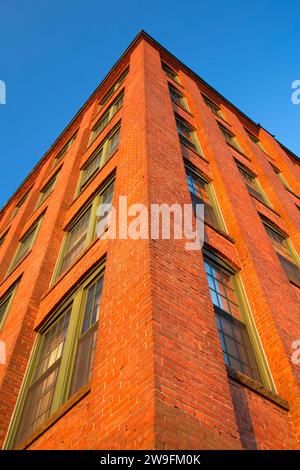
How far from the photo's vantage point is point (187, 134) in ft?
48.2

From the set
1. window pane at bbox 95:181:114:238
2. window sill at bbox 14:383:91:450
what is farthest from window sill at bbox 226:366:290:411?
window pane at bbox 95:181:114:238

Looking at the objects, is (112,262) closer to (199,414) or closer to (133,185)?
(133,185)

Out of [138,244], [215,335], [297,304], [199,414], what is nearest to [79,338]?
[138,244]

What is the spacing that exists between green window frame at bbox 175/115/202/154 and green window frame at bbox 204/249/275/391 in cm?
584

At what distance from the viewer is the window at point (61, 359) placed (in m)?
6.48

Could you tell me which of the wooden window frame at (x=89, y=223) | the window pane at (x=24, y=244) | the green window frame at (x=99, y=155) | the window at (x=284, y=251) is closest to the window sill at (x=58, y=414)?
the wooden window frame at (x=89, y=223)

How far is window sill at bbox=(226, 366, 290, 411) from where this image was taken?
5672 millimetres

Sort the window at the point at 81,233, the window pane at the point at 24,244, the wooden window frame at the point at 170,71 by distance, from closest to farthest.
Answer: the window at the point at 81,233
the window pane at the point at 24,244
the wooden window frame at the point at 170,71

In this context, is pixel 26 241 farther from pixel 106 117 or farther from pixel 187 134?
pixel 187 134

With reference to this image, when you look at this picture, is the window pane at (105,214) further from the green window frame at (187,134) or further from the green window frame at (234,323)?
the green window frame at (187,134)

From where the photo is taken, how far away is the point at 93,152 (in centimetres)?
1460

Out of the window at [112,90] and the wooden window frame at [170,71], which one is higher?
the wooden window frame at [170,71]

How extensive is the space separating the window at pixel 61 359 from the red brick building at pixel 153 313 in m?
0.03
